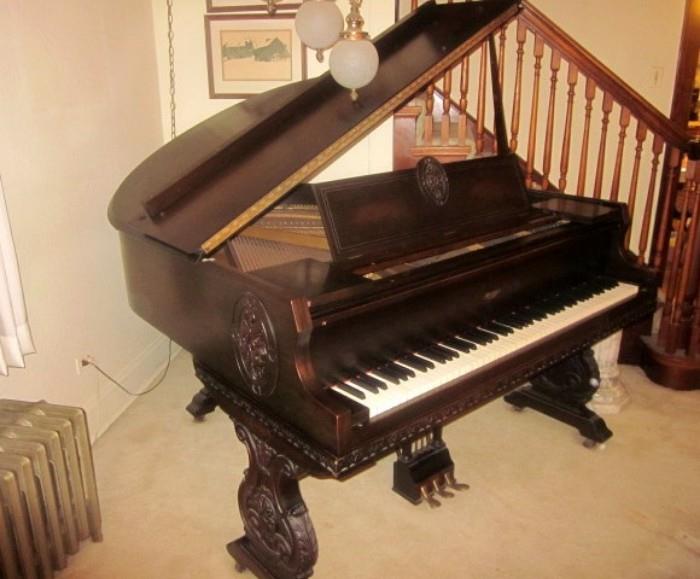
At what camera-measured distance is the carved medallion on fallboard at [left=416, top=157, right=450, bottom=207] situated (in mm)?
1900

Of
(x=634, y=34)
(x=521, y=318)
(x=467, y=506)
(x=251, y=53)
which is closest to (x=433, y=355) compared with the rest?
(x=521, y=318)

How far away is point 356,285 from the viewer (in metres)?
1.58

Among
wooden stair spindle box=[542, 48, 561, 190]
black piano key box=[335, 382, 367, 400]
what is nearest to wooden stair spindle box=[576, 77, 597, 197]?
wooden stair spindle box=[542, 48, 561, 190]

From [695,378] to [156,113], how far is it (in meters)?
3.14

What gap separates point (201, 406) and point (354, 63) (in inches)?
70.7

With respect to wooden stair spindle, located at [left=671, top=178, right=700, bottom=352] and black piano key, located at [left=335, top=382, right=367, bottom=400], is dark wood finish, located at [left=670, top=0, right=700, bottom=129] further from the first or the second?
black piano key, located at [left=335, top=382, right=367, bottom=400]

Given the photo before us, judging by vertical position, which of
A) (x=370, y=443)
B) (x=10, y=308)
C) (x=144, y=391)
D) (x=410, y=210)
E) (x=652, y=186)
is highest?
(x=410, y=210)

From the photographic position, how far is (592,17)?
13.8 feet

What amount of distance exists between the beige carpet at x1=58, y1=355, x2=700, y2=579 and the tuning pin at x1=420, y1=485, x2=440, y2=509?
0.03m

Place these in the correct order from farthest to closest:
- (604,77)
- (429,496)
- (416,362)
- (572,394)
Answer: (604,77) → (572,394) → (429,496) → (416,362)

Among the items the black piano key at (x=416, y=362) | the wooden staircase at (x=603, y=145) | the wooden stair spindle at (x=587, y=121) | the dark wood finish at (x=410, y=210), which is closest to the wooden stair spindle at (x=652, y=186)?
the wooden staircase at (x=603, y=145)

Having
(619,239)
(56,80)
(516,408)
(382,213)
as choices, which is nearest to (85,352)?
(56,80)

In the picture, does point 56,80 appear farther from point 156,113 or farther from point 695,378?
point 695,378

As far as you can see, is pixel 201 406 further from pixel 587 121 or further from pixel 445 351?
pixel 587 121
